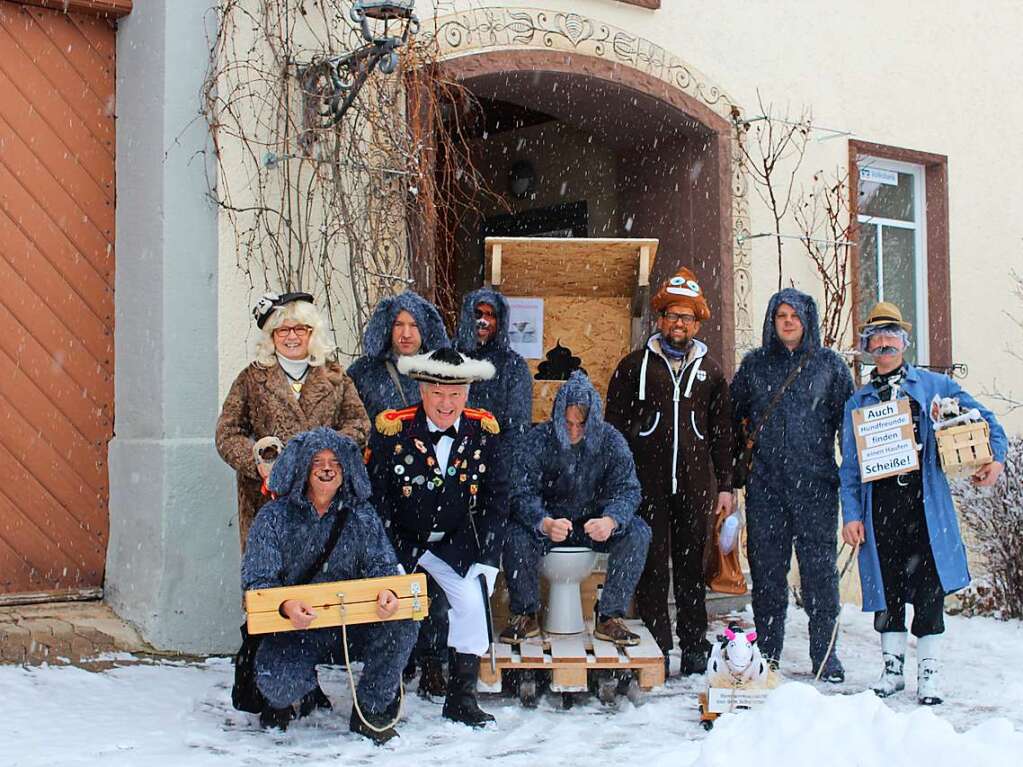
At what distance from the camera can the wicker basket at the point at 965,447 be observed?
213 inches

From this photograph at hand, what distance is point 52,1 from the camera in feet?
20.2

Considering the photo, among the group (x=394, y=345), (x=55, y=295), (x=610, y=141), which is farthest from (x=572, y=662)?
(x=610, y=141)

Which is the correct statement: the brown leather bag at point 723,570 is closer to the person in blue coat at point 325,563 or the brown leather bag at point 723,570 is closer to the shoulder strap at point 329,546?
the person in blue coat at point 325,563

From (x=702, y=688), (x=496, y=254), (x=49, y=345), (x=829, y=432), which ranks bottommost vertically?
(x=702, y=688)

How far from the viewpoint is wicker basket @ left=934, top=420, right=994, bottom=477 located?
5.40m

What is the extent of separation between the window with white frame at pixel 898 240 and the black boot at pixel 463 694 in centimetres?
576

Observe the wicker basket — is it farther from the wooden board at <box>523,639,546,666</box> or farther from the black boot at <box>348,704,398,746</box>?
the black boot at <box>348,704,398,746</box>

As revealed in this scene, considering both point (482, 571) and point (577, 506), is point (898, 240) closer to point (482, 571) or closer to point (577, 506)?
point (577, 506)

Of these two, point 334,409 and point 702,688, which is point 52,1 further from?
point 702,688

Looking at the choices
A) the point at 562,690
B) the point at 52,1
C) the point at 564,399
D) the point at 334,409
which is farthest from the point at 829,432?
the point at 52,1

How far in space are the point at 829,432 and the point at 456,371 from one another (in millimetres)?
2000

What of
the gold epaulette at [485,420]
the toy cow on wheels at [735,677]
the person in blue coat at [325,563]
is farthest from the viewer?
the gold epaulette at [485,420]

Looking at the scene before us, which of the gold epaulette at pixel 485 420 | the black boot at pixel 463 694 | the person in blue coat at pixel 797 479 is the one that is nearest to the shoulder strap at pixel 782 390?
the person in blue coat at pixel 797 479

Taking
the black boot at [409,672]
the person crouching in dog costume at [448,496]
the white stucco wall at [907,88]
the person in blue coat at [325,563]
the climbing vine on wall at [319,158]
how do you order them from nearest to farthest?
1. the person in blue coat at [325,563]
2. the person crouching in dog costume at [448,496]
3. the black boot at [409,672]
4. the climbing vine on wall at [319,158]
5. the white stucco wall at [907,88]
